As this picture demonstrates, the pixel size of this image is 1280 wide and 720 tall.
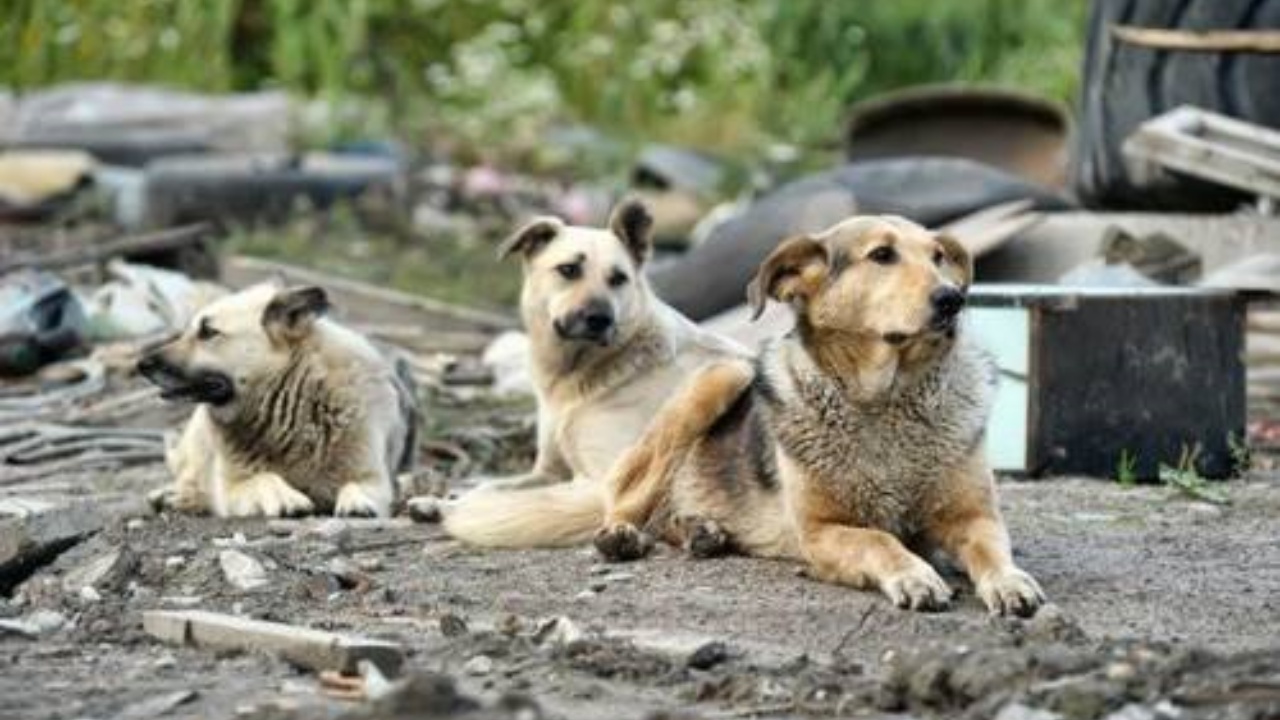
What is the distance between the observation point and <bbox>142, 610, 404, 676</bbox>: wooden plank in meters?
6.18

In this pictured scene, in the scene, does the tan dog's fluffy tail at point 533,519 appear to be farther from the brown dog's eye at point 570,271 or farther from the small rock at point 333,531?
the brown dog's eye at point 570,271

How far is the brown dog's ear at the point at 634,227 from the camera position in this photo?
934 cm

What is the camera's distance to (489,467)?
10.6 metres

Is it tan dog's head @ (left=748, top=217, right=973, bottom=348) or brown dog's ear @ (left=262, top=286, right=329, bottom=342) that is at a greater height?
tan dog's head @ (left=748, top=217, right=973, bottom=348)

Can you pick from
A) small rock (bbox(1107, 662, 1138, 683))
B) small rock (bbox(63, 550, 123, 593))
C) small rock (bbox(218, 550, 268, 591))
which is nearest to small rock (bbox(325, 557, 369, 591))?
small rock (bbox(218, 550, 268, 591))

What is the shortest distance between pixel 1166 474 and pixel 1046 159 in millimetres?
8484

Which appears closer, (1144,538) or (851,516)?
(851,516)

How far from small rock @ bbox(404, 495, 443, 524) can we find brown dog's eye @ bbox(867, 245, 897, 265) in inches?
76.9

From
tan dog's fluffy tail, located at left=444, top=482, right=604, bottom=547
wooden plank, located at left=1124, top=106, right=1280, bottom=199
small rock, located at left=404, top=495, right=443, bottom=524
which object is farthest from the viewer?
wooden plank, located at left=1124, top=106, right=1280, bottom=199

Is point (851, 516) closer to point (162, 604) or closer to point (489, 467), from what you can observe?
point (162, 604)

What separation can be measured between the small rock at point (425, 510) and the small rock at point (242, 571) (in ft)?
2.82

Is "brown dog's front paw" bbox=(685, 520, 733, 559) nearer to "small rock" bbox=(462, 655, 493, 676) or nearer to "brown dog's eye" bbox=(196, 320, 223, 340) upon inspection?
"small rock" bbox=(462, 655, 493, 676)

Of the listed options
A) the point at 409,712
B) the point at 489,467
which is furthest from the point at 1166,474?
the point at 409,712

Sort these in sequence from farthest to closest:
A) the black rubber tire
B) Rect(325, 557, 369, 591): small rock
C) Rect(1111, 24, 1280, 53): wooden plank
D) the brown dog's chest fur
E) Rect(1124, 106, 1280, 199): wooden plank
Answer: the black rubber tire
Rect(1111, 24, 1280, 53): wooden plank
Rect(1124, 106, 1280, 199): wooden plank
Rect(325, 557, 369, 591): small rock
the brown dog's chest fur
